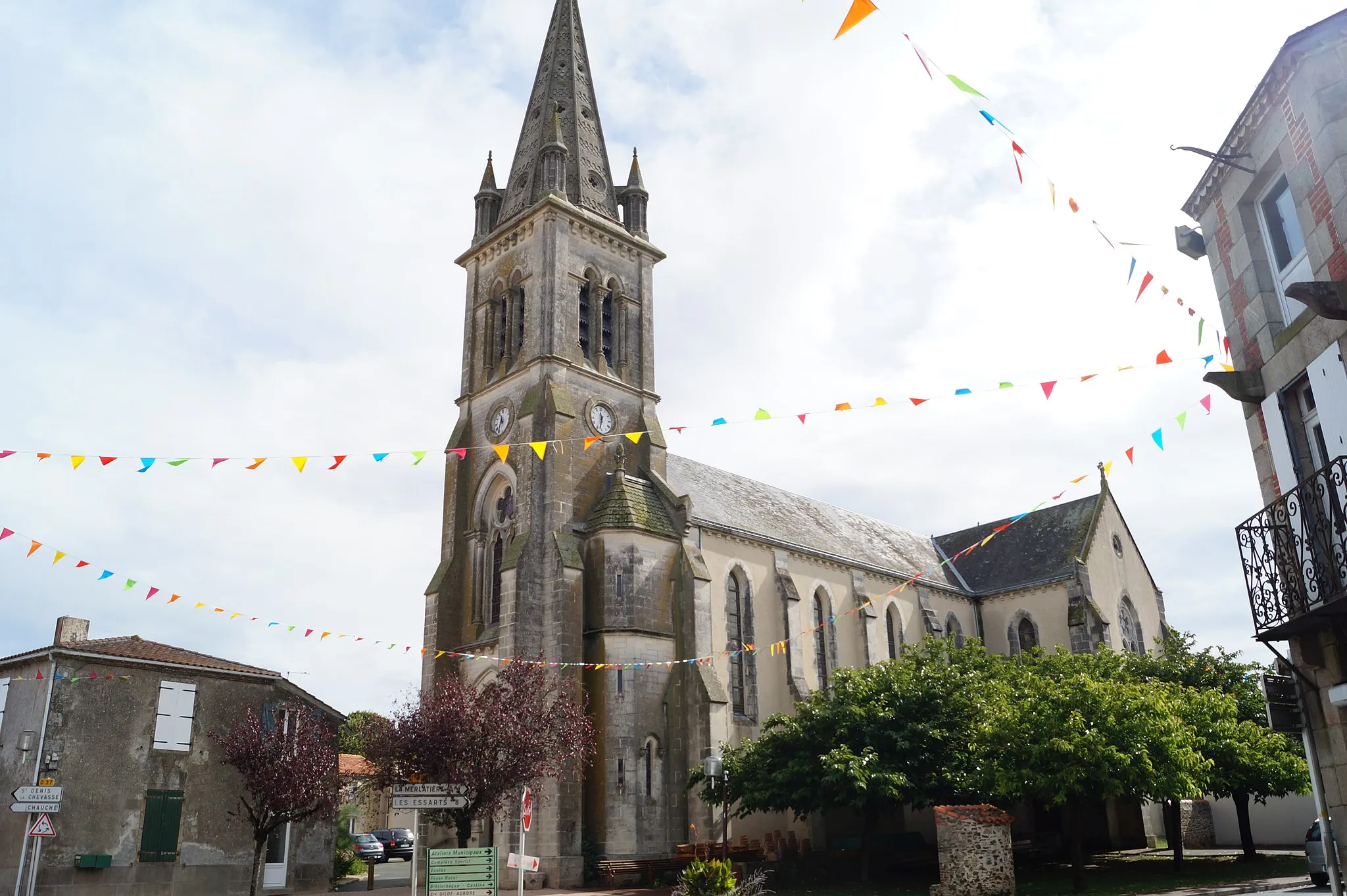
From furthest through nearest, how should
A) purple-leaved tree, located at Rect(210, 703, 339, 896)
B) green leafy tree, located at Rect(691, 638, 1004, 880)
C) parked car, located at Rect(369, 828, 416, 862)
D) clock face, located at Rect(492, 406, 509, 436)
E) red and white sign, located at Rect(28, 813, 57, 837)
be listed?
1. parked car, located at Rect(369, 828, 416, 862)
2. clock face, located at Rect(492, 406, 509, 436)
3. green leafy tree, located at Rect(691, 638, 1004, 880)
4. purple-leaved tree, located at Rect(210, 703, 339, 896)
5. red and white sign, located at Rect(28, 813, 57, 837)

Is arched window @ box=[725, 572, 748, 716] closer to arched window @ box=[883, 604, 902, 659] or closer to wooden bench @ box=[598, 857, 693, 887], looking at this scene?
wooden bench @ box=[598, 857, 693, 887]

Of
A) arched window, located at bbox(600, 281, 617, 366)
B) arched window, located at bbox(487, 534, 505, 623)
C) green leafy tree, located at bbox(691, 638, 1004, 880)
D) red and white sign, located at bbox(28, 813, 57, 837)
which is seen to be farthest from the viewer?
arched window, located at bbox(600, 281, 617, 366)

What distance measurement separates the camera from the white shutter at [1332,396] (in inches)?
390

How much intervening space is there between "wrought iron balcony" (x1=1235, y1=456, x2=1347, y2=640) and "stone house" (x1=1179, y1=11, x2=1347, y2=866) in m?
0.02

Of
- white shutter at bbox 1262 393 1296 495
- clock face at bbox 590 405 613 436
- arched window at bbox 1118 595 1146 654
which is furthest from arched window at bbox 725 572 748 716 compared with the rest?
white shutter at bbox 1262 393 1296 495

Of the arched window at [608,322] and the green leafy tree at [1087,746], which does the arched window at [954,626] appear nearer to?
the arched window at [608,322]

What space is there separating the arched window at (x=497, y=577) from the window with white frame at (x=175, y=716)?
7809mm

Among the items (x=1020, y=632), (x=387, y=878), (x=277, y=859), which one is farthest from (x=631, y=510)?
(x=1020, y=632)

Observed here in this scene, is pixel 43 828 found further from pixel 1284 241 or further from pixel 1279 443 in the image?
pixel 1284 241

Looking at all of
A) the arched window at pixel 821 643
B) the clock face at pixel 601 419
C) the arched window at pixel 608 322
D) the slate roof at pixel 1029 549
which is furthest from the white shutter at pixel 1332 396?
the slate roof at pixel 1029 549

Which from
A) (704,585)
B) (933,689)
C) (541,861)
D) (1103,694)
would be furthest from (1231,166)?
(541,861)

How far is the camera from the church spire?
32219 millimetres

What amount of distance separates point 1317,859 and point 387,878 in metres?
23.1

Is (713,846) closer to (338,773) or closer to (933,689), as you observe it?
(933,689)
